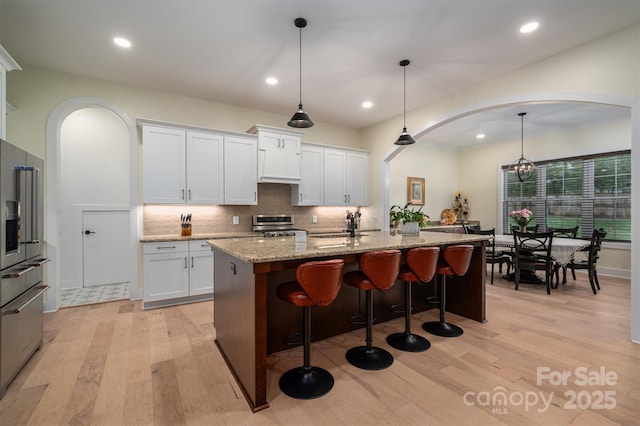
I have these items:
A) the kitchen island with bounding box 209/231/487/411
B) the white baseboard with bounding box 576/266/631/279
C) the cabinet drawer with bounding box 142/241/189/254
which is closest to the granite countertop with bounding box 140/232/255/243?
the cabinet drawer with bounding box 142/241/189/254

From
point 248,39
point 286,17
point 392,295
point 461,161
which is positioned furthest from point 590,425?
point 461,161

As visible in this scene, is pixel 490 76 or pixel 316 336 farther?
pixel 490 76

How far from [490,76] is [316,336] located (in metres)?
3.85

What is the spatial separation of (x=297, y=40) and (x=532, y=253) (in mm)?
4640

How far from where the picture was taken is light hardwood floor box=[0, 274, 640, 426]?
5.98ft

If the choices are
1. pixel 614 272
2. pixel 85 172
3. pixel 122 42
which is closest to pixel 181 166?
pixel 122 42

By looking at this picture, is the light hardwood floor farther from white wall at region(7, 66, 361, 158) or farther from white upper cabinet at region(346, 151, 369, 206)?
white upper cabinet at region(346, 151, 369, 206)

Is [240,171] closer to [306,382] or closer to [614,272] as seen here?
[306,382]

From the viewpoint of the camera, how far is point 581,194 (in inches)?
238

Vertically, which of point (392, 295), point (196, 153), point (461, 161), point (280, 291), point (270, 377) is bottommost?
point (270, 377)

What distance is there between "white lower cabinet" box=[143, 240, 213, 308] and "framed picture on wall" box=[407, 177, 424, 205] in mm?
4904

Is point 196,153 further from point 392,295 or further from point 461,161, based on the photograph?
point 461,161

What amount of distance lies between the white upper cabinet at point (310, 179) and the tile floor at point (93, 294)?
10.1 feet

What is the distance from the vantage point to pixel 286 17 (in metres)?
2.75
